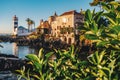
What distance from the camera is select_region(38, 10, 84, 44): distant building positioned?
9375 centimetres

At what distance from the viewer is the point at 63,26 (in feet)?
327

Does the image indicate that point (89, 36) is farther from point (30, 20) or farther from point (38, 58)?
point (30, 20)

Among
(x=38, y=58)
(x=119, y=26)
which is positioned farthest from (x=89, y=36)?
(x=38, y=58)

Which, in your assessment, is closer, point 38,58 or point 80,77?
point 38,58

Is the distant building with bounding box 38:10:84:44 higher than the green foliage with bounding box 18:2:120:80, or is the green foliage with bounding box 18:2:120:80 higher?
the distant building with bounding box 38:10:84:44

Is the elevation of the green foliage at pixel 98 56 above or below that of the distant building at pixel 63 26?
below

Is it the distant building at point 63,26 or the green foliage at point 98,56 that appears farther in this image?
the distant building at point 63,26

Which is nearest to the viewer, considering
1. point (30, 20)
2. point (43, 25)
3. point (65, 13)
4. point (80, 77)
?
point (80, 77)

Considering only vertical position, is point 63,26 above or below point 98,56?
above

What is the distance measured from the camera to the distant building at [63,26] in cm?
9375

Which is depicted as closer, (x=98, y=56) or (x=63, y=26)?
(x=98, y=56)

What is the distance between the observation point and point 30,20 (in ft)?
529

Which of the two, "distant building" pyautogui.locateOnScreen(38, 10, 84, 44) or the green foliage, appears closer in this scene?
the green foliage

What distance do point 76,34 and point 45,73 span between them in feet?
293
